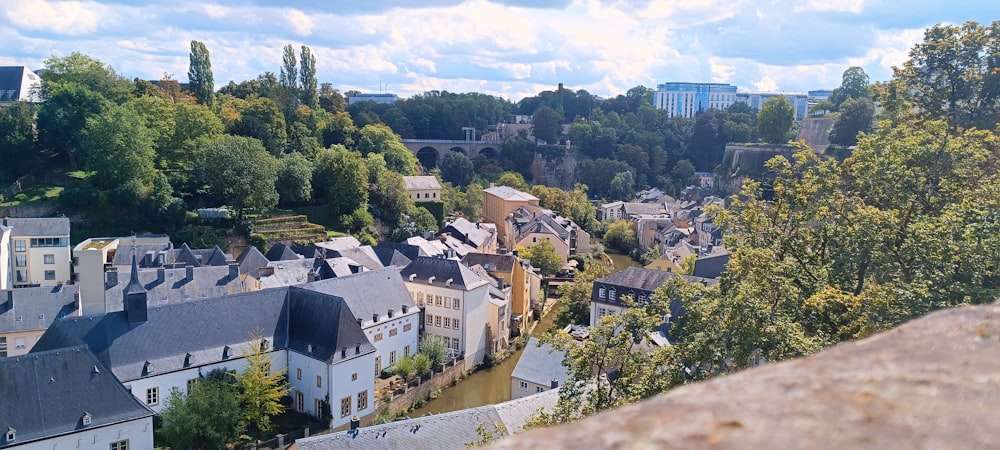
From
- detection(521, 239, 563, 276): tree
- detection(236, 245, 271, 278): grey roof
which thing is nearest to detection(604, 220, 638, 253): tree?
detection(521, 239, 563, 276): tree

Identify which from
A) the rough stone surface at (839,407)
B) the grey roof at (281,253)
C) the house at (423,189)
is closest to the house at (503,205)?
the house at (423,189)

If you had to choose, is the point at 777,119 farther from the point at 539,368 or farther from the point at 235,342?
the point at 235,342

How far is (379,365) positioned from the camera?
80.3ft

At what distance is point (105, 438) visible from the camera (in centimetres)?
1639

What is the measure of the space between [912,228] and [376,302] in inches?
730

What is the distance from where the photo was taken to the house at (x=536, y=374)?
2016 centimetres

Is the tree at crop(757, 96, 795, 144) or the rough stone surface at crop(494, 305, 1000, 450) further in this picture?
the tree at crop(757, 96, 795, 144)

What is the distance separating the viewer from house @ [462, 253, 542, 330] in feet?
106

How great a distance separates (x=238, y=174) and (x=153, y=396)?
2025cm

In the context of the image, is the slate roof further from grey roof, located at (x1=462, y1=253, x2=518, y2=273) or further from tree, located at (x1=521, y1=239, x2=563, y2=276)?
grey roof, located at (x1=462, y1=253, x2=518, y2=273)

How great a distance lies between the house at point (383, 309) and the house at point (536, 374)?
550cm

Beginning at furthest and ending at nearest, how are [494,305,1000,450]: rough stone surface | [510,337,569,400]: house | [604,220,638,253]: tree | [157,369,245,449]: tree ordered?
[604,220,638,253]: tree < [510,337,569,400]: house < [157,369,245,449]: tree < [494,305,1000,450]: rough stone surface

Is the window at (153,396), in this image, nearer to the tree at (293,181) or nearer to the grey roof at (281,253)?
the grey roof at (281,253)

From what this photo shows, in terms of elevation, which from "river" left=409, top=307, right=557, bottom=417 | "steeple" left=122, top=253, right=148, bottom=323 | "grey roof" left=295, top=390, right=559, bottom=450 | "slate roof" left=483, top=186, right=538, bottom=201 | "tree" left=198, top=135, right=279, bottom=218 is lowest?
"river" left=409, top=307, right=557, bottom=417
